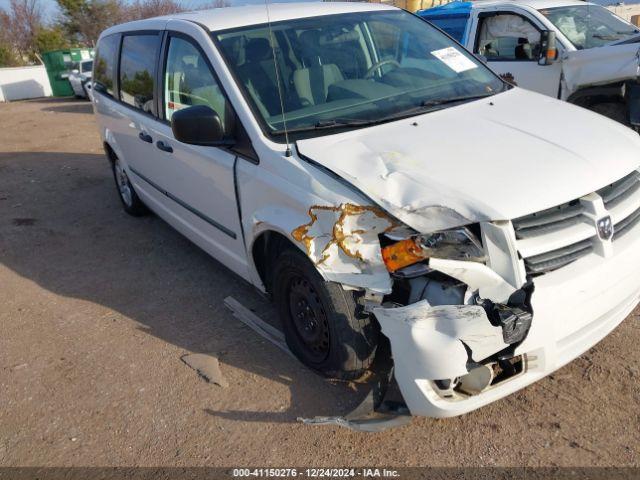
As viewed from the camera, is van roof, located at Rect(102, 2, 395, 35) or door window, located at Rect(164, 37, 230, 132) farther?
van roof, located at Rect(102, 2, 395, 35)

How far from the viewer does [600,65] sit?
5.55 m

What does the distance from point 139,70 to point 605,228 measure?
3.66m

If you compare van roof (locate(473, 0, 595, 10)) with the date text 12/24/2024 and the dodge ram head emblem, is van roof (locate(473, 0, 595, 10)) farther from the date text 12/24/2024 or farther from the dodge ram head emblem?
the date text 12/24/2024

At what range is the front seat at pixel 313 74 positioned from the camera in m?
3.25

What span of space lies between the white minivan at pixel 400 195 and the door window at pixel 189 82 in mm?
19

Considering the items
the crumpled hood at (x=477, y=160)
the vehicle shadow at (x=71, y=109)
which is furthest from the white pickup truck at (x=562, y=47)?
the vehicle shadow at (x=71, y=109)

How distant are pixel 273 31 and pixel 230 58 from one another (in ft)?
1.34

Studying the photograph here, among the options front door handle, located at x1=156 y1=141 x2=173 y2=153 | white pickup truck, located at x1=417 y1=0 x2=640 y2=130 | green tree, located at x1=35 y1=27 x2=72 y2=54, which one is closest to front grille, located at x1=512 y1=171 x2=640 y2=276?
front door handle, located at x1=156 y1=141 x2=173 y2=153

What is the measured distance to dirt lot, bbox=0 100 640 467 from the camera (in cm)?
260

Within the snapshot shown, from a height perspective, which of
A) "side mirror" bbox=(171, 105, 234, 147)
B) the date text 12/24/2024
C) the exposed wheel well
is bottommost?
the date text 12/24/2024

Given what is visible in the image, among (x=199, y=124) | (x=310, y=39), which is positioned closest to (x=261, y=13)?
(x=310, y=39)

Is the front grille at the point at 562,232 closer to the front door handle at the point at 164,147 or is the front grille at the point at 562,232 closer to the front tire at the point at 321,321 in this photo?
the front tire at the point at 321,321

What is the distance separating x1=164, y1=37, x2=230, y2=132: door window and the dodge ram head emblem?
6.38 ft

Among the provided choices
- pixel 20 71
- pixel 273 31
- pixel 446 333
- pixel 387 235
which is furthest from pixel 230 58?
pixel 20 71
